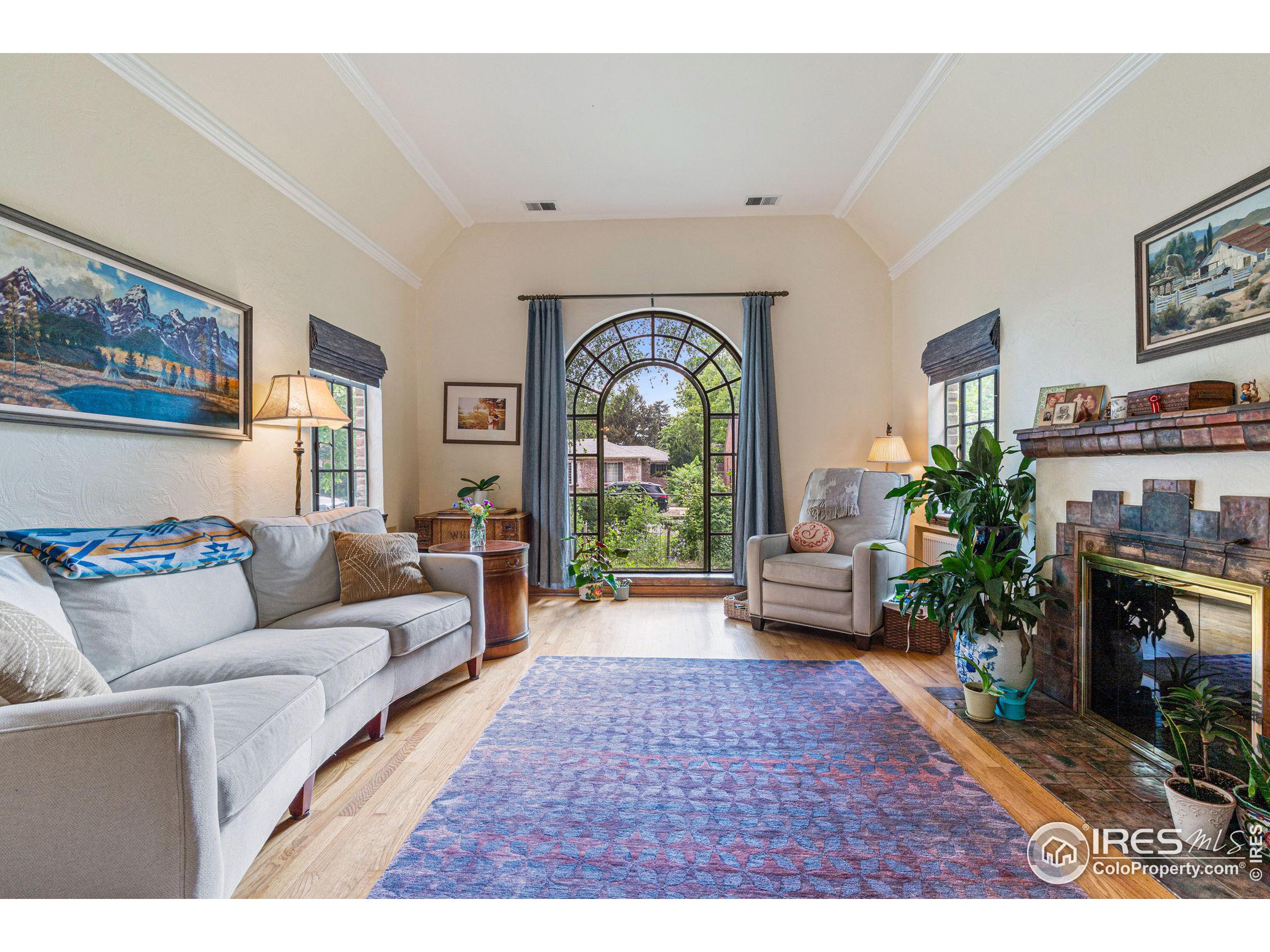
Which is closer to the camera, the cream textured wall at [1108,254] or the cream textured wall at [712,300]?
the cream textured wall at [1108,254]

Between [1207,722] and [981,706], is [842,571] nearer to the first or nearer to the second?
[981,706]

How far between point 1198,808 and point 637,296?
444 centimetres

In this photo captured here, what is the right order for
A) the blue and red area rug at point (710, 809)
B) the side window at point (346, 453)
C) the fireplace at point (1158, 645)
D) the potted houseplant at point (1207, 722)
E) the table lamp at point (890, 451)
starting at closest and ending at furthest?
1. the blue and red area rug at point (710, 809)
2. the potted houseplant at point (1207, 722)
3. the fireplace at point (1158, 645)
4. the side window at point (346, 453)
5. the table lamp at point (890, 451)

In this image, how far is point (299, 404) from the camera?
2.94 meters

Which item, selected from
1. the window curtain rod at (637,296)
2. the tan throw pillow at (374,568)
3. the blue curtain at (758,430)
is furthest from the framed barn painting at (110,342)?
the blue curtain at (758,430)

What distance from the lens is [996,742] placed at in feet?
7.68

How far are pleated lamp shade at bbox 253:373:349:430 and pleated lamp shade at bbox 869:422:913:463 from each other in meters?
3.69

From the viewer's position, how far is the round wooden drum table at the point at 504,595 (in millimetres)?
3367

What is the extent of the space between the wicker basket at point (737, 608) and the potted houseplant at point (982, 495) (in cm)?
160

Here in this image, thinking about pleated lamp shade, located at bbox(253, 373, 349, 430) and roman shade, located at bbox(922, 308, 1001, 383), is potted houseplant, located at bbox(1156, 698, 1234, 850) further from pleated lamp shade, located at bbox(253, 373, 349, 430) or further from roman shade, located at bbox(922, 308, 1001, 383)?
pleated lamp shade, located at bbox(253, 373, 349, 430)

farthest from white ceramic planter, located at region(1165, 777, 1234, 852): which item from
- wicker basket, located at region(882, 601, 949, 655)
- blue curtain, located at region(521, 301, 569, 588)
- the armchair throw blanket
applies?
blue curtain, located at region(521, 301, 569, 588)

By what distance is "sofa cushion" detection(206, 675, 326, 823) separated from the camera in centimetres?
138

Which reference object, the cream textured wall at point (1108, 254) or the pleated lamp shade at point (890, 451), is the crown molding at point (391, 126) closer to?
the cream textured wall at point (1108, 254)

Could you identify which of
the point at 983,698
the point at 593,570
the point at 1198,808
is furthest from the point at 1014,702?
the point at 593,570
